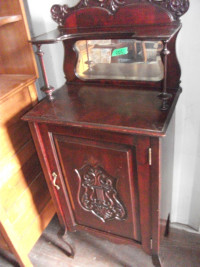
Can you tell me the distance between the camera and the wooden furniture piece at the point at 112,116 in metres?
1.03

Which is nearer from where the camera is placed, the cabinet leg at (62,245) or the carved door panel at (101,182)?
the carved door panel at (101,182)

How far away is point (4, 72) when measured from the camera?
152cm

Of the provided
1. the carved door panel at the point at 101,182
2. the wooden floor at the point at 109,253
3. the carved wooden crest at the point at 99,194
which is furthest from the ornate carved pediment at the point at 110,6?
the wooden floor at the point at 109,253

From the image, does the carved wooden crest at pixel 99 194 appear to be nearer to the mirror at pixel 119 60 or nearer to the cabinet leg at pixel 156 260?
the cabinet leg at pixel 156 260

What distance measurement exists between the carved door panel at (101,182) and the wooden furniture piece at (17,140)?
1.03ft

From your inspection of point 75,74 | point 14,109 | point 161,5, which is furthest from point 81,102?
point 161,5

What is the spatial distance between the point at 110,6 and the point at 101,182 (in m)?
0.81

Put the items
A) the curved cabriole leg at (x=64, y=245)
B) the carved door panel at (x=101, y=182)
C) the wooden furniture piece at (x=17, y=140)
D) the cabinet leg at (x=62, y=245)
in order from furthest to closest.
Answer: the cabinet leg at (x=62, y=245), the curved cabriole leg at (x=64, y=245), the wooden furniture piece at (x=17, y=140), the carved door panel at (x=101, y=182)

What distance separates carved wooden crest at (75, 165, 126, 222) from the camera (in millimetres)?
1186

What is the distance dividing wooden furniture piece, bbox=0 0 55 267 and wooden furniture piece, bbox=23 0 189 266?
0.59ft

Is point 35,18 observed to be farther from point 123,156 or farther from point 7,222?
point 7,222

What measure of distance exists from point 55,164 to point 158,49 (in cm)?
73

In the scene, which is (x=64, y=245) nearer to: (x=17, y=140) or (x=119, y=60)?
(x=17, y=140)

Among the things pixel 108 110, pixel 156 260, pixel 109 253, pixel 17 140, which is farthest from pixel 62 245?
pixel 108 110
